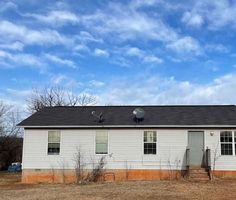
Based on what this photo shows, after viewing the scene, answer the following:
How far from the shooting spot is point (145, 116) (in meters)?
26.1

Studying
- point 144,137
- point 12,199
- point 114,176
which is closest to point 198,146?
point 144,137

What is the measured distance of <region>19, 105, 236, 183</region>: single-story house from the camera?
80.5 ft

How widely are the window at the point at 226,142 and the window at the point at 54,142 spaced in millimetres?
9431

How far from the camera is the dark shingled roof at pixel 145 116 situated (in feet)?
82.0

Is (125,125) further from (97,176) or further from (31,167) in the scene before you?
(31,167)

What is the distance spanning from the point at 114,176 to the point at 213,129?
247 inches

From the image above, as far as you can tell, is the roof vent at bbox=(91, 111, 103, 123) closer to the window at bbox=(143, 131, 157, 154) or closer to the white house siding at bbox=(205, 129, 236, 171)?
the window at bbox=(143, 131, 157, 154)

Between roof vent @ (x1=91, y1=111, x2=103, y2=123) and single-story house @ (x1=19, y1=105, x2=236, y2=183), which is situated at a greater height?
roof vent @ (x1=91, y1=111, x2=103, y2=123)

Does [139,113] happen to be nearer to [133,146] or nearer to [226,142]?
[133,146]

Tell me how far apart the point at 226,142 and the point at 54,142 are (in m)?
9.92

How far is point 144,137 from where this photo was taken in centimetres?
2497

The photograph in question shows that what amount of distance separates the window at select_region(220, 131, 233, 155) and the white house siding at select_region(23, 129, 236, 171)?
0.24 metres

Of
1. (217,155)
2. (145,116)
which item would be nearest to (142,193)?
(217,155)

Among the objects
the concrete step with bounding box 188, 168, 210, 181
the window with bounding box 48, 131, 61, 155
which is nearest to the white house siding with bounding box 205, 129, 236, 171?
the concrete step with bounding box 188, 168, 210, 181
